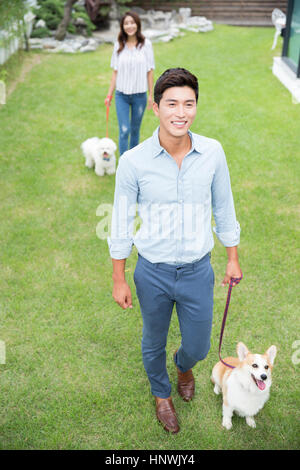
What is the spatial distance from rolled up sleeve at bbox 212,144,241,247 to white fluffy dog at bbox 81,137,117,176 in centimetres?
380

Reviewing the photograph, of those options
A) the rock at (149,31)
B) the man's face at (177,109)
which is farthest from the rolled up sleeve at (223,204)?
the rock at (149,31)

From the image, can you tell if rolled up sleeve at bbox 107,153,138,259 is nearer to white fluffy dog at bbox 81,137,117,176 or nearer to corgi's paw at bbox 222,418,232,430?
corgi's paw at bbox 222,418,232,430

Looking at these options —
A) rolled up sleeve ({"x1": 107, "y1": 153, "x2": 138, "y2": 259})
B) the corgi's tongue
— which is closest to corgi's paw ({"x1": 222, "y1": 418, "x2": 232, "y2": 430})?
the corgi's tongue

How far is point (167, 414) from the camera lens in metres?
3.06

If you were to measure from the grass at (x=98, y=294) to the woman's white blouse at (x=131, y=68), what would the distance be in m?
1.41

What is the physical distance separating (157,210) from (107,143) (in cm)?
404

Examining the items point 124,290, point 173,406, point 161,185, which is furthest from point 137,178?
point 173,406

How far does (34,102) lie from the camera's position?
9195mm

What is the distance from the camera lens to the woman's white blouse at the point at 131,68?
5555mm

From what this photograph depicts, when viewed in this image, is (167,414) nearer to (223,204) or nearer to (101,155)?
(223,204)

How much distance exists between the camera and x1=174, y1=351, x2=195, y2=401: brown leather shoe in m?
3.27

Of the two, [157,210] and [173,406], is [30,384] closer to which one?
[173,406]

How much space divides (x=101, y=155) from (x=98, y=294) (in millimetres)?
2561

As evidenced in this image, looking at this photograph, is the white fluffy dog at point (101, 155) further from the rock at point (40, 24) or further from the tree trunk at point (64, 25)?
the rock at point (40, 24)
